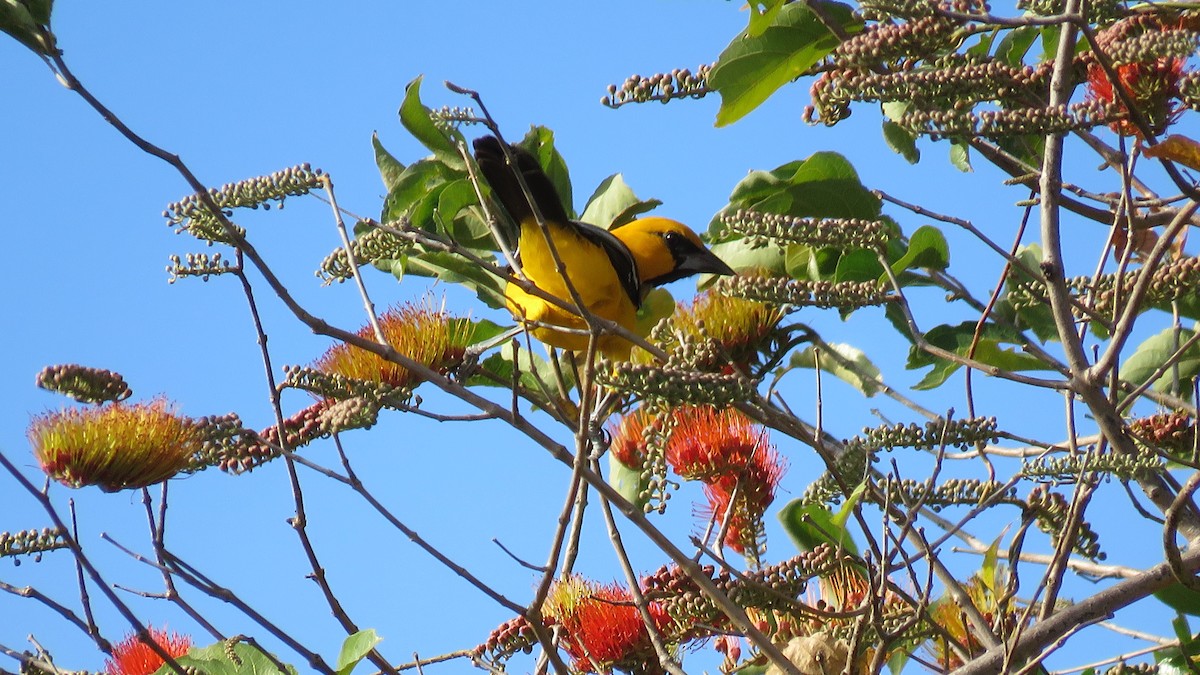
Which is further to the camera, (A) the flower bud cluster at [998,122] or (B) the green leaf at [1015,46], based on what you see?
(B) the green leaf at [1015,46]

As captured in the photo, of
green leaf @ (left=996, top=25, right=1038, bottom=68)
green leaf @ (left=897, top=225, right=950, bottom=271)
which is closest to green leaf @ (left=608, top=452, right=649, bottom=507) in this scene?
green leaf @ (left=897, top=225, right=950, bottom=271)

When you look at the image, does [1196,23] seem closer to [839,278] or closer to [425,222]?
[839,278]

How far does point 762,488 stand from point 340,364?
0.93m

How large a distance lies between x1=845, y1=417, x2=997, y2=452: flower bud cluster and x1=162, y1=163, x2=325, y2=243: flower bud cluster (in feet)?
3.21

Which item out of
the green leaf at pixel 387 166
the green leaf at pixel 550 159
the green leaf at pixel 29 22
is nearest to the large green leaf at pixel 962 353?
the green leaf at pixel 550 159

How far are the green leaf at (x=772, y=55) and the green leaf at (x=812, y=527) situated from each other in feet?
2.69

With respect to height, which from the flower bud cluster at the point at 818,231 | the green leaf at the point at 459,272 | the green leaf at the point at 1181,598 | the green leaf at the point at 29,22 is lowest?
the green leaf at the point at 1181,598

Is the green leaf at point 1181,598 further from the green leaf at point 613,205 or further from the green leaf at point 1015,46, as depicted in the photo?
the green leaf at point 613,205

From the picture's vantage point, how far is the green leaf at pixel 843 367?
112 inches

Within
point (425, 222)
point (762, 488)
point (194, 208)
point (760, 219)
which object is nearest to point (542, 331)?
point (425, 222)

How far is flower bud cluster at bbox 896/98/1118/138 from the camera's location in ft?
5.83

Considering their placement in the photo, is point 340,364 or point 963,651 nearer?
point 963,651

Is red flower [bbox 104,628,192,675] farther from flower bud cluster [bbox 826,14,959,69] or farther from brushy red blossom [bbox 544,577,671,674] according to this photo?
flower bud cluster [bbox 826,14,959,69]

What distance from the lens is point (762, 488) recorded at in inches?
101
